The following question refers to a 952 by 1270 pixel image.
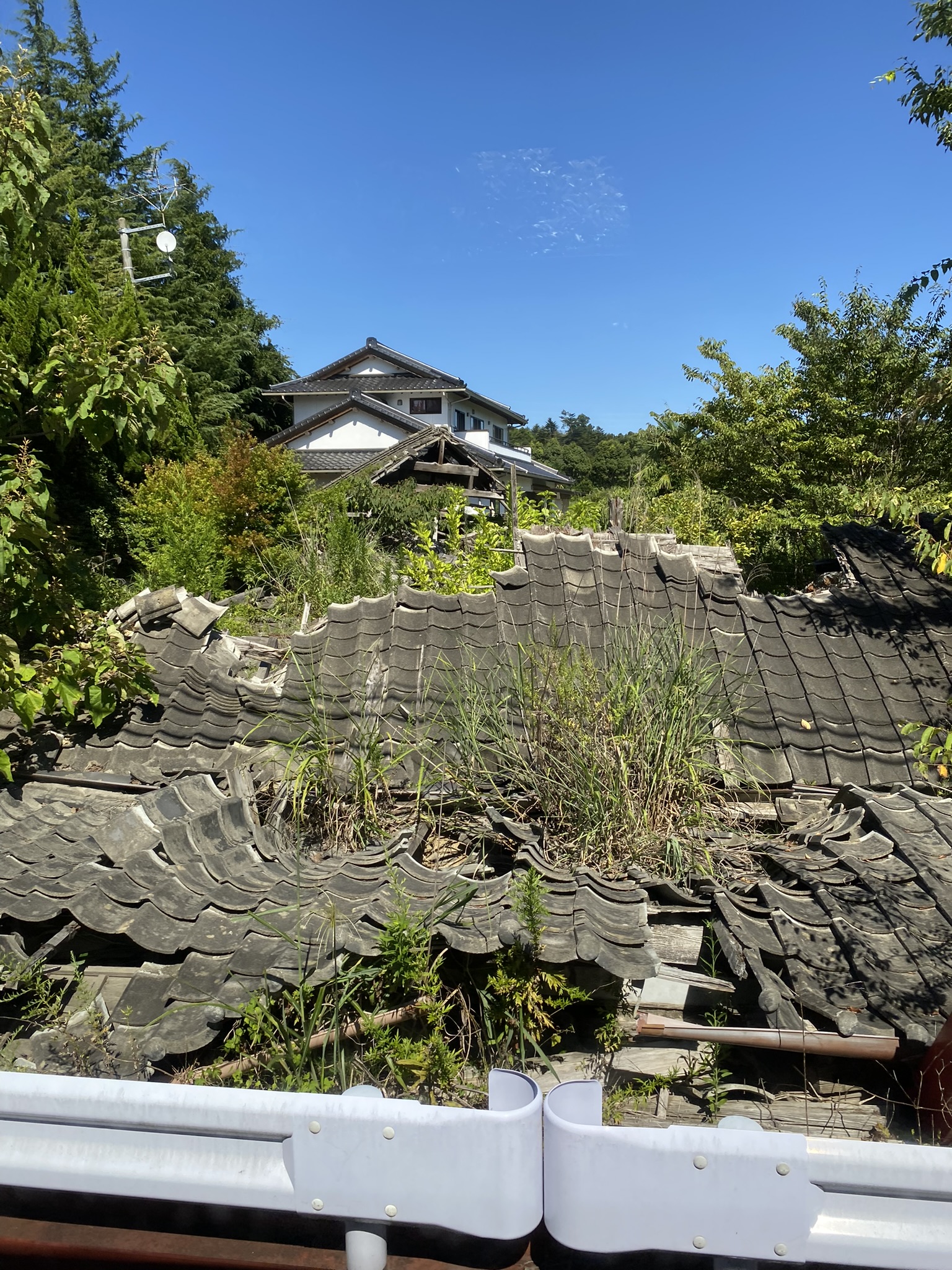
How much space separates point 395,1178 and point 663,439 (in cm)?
2122

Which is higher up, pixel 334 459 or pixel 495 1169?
pixel 334 459

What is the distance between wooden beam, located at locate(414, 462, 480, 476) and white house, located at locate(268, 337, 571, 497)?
945mm

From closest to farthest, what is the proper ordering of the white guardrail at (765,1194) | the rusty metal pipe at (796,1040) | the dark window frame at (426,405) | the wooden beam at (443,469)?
the white guardrail at (765,1194) < the rusty metal pipe at (796,1040) < the wooden beam at (443,469) < the dark window frame at (426,405)

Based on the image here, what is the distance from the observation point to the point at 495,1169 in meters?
1.17

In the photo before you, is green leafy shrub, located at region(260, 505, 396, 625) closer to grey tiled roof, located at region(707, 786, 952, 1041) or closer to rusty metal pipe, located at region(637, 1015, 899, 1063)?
grey tiled roof, located at region(707, 786, 952, 1041)

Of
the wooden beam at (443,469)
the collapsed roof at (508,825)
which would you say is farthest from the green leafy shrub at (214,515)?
the collapsed roof at (508,825)

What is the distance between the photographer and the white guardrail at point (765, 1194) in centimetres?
112

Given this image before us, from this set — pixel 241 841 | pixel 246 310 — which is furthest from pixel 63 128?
pixel 241 841

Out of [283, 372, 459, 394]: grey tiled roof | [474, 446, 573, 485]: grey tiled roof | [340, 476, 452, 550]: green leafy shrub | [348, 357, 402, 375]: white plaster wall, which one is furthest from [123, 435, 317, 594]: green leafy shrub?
[348, 357, 402, 375]: white plaster wall

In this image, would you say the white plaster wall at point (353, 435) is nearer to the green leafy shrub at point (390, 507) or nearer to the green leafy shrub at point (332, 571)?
the green leafy shrub at point (390, 507)

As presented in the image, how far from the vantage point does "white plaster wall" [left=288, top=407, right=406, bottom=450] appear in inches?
1110

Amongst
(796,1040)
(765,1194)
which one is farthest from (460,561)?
(765,1194)

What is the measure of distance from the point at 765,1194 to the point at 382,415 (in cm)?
2856

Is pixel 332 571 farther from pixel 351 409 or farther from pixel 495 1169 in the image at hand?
pixel 351 409
